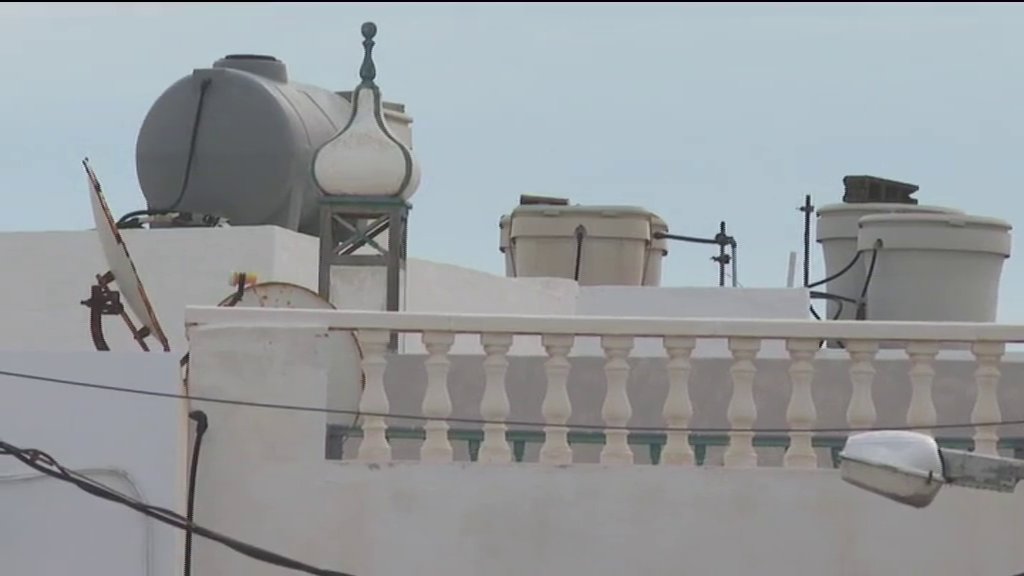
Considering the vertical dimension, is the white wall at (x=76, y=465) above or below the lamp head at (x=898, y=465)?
below

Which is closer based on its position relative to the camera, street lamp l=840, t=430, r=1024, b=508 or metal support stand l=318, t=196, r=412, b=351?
street lamp l=840, t=430, r=1024, b=508

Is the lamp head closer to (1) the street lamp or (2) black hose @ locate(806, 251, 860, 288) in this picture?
(1) the street lamp

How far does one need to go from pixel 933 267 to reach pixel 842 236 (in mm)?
1552

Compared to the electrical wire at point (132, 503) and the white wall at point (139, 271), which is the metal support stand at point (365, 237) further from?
the electrical wire at point (132, 503)

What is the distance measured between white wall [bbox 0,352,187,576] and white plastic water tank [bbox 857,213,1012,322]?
6933 millimetres

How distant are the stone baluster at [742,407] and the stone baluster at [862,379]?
16.9 inches


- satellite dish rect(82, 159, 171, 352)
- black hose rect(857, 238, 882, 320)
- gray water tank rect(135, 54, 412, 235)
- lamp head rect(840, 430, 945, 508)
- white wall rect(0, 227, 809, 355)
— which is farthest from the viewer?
black hose rect(857, 238, 882, 320)

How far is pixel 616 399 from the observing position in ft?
36.2

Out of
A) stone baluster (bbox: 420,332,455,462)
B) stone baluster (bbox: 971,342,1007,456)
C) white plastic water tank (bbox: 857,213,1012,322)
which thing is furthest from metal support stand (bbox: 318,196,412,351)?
stone baluster (bbox: 971,342,1007,456)

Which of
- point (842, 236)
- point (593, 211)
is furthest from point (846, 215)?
point (593, 211)

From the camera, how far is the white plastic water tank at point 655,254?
63.4 ft

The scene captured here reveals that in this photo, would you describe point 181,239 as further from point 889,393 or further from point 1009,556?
point 1009,556

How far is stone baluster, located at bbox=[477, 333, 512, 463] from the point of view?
433 inches

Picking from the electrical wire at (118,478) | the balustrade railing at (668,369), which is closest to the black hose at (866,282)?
the balustrade railing at (668,369)
